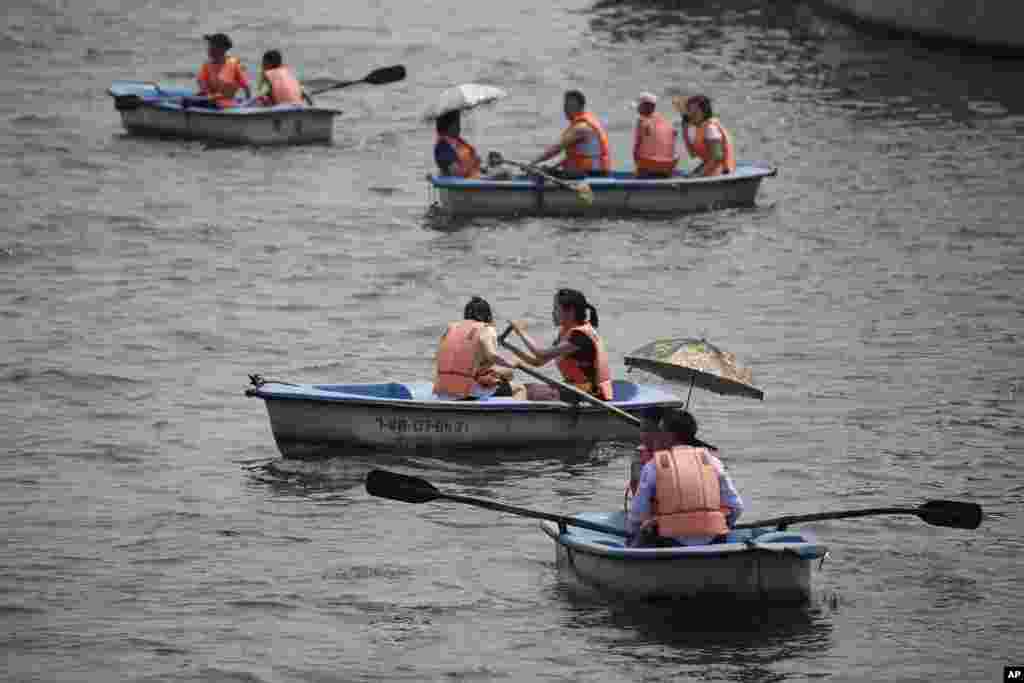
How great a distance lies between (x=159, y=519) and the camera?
17688mm

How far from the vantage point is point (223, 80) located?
3384 cm

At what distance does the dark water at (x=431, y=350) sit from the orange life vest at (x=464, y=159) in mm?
814

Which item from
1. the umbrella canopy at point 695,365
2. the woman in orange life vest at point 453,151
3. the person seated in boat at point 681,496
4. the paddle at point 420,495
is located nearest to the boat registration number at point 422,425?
the umbrella canopy at point 695,365

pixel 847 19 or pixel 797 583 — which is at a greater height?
pixel 847 19

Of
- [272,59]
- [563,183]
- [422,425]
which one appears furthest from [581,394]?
[272,59]

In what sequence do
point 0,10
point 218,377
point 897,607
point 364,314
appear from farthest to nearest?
point 0,10, point 364,314, point 218,377, point 897,607

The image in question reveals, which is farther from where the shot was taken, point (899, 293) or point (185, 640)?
point (899, 293)

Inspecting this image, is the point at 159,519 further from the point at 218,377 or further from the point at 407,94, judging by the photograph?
the point at 407,94

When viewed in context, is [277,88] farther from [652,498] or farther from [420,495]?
[652,498]

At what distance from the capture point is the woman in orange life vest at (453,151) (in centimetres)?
2828

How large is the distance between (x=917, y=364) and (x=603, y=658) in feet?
31.9

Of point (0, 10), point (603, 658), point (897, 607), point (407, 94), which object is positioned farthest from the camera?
point (0, 10)

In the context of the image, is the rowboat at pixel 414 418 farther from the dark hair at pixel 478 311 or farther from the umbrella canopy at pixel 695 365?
the umbrella canopy at pixel 695 365

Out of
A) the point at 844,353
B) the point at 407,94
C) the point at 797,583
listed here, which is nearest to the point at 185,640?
the point at 797,583
